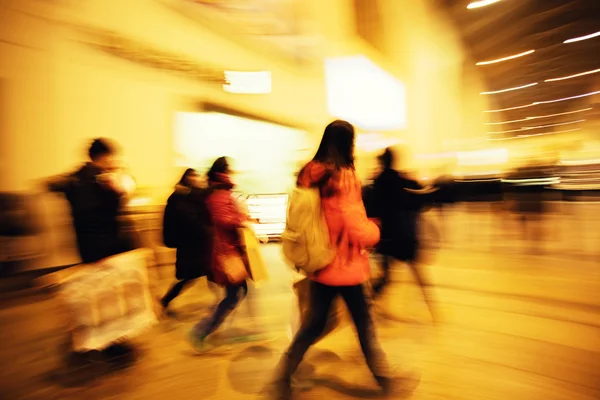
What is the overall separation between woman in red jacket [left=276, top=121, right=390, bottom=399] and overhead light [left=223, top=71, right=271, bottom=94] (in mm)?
6942

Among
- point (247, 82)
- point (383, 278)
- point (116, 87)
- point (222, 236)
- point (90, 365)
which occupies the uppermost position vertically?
point (247, 82)

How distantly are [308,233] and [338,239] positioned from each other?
0.68 feet

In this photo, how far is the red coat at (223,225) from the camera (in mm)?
3809

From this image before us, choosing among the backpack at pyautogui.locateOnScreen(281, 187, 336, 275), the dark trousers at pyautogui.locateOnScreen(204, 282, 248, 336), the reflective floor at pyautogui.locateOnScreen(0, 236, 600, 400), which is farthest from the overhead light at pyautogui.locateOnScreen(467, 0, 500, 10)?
the backpack at pyautogui.locateOnScreen(281, 187, 336, 275)

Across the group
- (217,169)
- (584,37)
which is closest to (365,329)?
(217,169)

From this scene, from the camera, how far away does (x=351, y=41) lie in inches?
511

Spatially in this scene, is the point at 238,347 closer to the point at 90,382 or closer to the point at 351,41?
the point at 90,382

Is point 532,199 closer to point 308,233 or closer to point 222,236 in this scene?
point 222,236

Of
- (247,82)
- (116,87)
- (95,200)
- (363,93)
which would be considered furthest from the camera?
(363,93)

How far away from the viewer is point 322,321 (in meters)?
2.76

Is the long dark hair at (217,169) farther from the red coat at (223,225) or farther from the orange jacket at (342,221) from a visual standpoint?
the orange jacket at (342,221)

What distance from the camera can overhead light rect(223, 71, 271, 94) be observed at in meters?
9.23

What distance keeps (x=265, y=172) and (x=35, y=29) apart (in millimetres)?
5396

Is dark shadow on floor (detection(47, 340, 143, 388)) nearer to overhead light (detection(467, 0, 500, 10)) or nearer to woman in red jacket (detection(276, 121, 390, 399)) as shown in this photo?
woman in red jacket (detection(276, 121, 390, 399))
